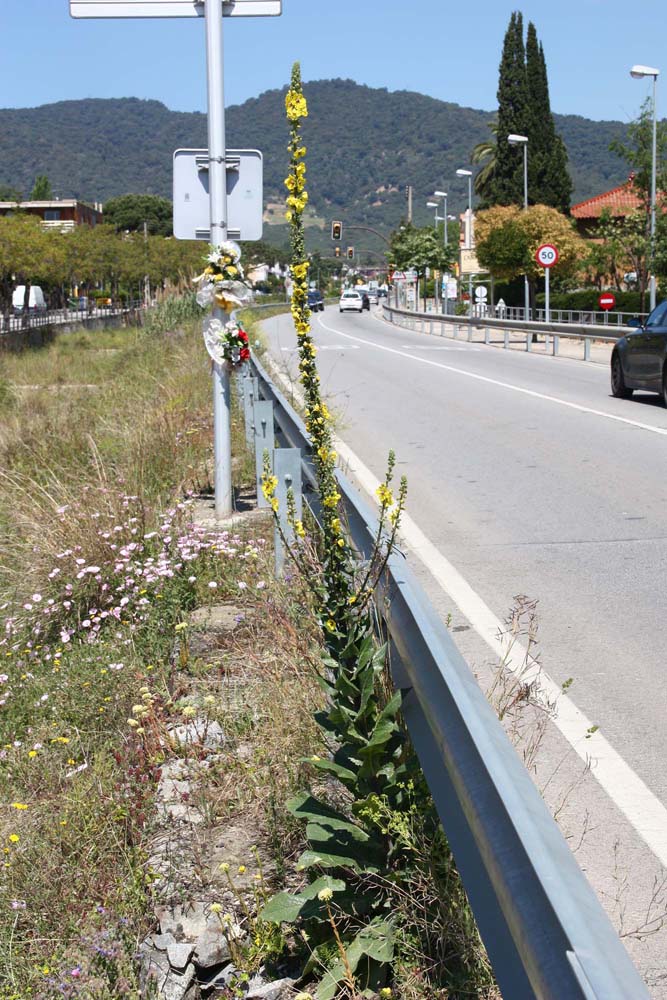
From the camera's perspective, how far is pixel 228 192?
930cm

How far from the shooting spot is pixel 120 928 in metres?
3.49

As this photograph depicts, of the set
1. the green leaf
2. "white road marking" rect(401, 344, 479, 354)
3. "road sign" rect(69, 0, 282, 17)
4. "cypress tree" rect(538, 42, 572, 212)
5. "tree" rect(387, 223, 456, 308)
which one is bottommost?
the green leaf

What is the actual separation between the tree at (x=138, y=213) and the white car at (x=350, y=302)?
63.7 m

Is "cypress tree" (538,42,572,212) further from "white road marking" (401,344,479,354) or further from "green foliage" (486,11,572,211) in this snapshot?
"white road marking" (401,344,479,354)

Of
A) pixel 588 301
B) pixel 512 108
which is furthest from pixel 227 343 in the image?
pixel 512 108

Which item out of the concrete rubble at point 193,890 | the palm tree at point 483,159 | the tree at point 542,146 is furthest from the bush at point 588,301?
the concrete rubble at point 193,890

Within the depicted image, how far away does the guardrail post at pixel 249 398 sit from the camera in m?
11.1

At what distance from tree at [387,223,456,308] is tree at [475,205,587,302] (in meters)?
34.8

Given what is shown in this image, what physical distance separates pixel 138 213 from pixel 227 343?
158 meters

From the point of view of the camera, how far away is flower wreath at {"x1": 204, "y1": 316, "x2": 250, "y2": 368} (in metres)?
8.92

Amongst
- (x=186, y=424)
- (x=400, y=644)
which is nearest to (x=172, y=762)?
(x=400, y=644)

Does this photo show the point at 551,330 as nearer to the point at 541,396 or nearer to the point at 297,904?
the point at 541,396

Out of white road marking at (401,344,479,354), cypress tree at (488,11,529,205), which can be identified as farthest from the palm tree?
white road marking at (401,344,479,354)

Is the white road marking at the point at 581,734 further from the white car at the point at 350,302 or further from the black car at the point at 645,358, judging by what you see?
the white car at the point at 350,302
